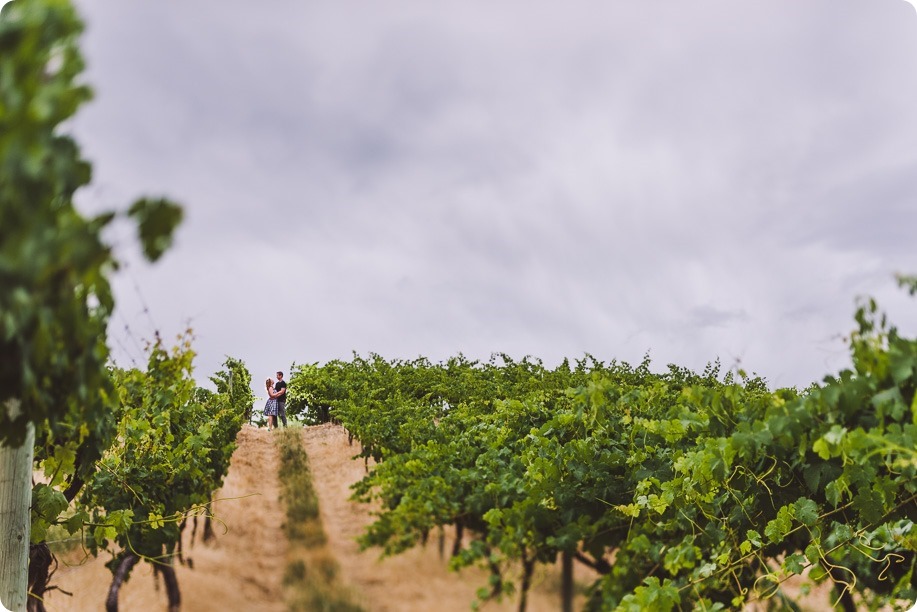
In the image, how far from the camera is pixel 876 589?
427cm

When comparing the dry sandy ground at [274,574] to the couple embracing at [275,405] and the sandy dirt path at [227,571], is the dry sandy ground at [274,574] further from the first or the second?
the couple embracing at [275,405]

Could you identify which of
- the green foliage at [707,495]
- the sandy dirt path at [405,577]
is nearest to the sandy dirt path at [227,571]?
the sandy dirt path at [405,577]

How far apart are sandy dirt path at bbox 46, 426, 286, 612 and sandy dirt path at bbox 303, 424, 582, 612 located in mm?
293

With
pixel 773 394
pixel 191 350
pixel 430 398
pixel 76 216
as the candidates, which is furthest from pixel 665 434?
pixel 430 398

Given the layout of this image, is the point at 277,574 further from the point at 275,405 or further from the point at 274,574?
the point at 275,405

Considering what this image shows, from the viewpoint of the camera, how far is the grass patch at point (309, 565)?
310 centimetres

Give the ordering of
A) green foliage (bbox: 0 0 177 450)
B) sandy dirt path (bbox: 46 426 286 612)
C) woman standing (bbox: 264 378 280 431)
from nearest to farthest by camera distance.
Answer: green foliage (bbox: 0 0 177 450), sandy dirt path (bbox: 46 426 286 612), woman standing (bbox: 264 378 280 431)

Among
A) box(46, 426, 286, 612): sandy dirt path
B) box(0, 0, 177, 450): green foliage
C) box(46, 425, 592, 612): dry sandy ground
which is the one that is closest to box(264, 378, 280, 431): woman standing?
box(46, 426, 286, 612): sandy dirt path

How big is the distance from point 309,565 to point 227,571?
19.3 inches

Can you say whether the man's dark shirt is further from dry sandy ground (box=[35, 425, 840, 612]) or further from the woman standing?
dry sandy ground (box=[35, 425, 840, 612])

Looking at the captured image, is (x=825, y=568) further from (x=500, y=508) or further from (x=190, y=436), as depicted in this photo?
(x=190, y=436)

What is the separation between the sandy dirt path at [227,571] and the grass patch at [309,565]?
0.05m

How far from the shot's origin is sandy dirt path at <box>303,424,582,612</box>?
3115 mm

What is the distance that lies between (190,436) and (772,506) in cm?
536
